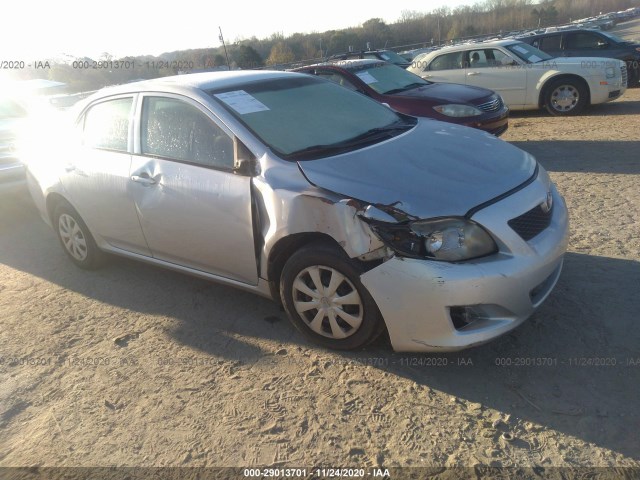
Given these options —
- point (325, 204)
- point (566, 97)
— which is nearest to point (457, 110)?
point (566, 97)

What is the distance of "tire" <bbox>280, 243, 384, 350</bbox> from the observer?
2.88 m

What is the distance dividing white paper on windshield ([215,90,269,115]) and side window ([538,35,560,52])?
993 centimetres

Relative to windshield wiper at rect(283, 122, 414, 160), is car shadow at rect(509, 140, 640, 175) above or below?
below

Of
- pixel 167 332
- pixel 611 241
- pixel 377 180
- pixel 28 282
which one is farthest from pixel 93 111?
pixel 611 241

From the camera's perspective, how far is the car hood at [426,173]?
2803 mm

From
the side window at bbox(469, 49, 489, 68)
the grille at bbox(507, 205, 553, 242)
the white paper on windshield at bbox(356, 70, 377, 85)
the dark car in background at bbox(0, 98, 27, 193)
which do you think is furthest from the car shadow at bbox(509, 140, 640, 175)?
the dark car in background at bbox(0, 98, 27, 193)

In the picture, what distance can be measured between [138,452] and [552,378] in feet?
6.98

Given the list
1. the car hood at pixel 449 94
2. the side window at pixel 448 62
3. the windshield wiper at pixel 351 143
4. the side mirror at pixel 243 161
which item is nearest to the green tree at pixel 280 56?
the side window at pixel 448 62

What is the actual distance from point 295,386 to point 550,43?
1110 cm

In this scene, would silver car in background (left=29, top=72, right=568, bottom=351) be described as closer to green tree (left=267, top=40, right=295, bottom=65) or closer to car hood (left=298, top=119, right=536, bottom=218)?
car hood (left=298, top=119, right=536, bottom=218)

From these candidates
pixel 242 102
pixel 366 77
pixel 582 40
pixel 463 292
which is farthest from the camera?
pixel 582 40

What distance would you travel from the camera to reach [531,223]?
294 centimetres

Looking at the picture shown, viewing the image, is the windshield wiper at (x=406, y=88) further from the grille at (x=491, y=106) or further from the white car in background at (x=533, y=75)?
the white car in background at (x=533, y=75)

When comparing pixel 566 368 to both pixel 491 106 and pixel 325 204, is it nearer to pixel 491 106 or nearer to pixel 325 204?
pixel 325 204
